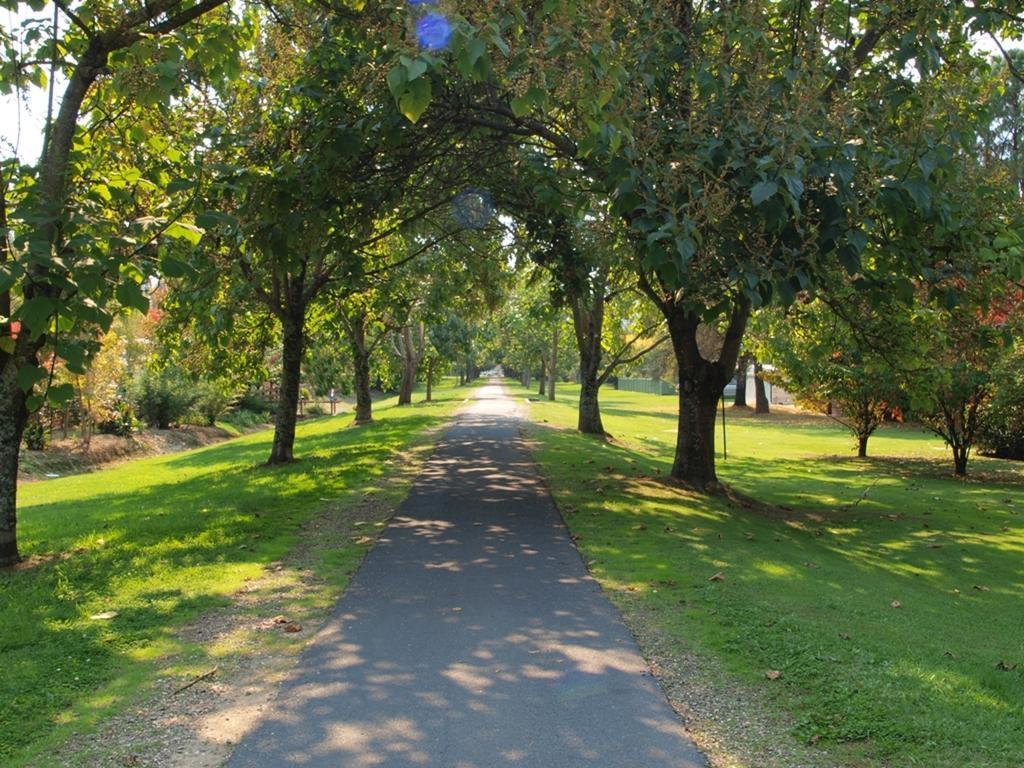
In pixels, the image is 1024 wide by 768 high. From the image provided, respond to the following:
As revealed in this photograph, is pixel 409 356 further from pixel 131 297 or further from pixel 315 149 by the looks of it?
pixel 131 297

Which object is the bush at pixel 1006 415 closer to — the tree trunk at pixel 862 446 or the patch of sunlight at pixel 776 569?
the tree trunk at pixel 862 446

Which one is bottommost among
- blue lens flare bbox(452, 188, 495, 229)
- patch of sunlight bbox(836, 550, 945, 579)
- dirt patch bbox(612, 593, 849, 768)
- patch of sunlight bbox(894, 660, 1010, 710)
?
patch of sunlight bbox(836, 550, 945, 579)

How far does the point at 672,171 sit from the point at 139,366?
2849 centimetres

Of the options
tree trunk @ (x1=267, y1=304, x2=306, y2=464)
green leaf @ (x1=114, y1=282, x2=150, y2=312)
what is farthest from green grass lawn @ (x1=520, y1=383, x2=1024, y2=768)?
tree trunk @ (x1=267, y1=304, x2=306, y2=464)

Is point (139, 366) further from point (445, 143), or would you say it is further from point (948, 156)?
point (948, 156)

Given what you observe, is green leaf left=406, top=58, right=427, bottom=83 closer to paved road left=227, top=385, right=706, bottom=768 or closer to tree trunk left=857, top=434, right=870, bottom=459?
paved road left=227, top=385, right=706, bottom=768

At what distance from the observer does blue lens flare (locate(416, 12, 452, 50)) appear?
17.4 feet

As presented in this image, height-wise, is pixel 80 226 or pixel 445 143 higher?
pixel 445 143

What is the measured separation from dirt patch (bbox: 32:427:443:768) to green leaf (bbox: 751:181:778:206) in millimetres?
4236

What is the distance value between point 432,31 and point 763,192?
2.54 metres

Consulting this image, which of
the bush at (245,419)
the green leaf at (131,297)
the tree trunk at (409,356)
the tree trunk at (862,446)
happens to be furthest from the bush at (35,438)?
the tree trunk at (862,446)

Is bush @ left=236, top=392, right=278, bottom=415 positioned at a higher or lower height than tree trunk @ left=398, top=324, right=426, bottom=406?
lower

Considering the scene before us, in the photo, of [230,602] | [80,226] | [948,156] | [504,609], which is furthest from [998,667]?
[80,226]

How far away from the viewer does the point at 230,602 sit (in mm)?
6297
